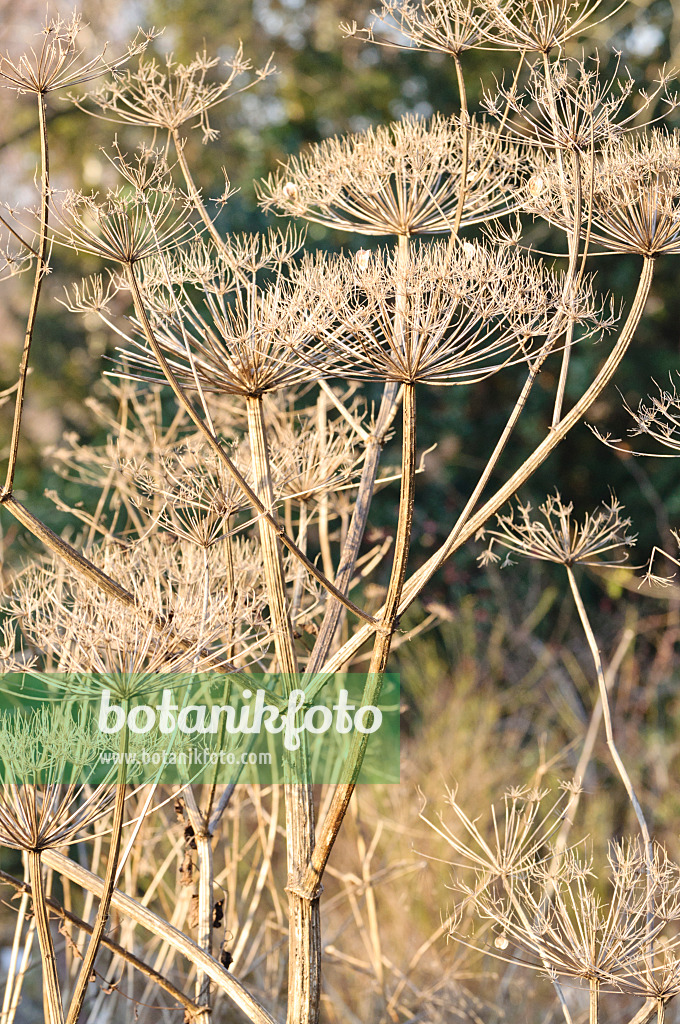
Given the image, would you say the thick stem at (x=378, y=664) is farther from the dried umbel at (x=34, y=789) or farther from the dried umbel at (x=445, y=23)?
the dried umbel at (x=445, y=23)

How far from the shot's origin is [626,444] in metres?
8.34

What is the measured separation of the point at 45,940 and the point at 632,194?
220 centimetres

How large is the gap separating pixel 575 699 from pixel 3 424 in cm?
589

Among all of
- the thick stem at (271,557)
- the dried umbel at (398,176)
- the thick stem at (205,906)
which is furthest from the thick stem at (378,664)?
the dried umbel at (398,176)

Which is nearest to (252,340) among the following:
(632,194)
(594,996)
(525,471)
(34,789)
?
(525,471)

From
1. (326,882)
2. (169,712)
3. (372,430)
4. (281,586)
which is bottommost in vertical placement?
(326,882)

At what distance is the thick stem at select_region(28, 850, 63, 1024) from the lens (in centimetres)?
205

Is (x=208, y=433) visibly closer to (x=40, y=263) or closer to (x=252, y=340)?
(x=252, y=340)

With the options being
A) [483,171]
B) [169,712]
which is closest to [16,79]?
[483,171]

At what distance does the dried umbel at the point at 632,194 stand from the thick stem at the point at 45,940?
1862mm

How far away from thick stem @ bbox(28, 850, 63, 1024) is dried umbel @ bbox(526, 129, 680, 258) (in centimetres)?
186

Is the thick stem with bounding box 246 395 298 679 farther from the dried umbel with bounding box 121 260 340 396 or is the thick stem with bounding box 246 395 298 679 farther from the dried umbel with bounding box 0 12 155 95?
the dried umbel with bounding box 0 12 155 95

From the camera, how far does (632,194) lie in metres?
2.16

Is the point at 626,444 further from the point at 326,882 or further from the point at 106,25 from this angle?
the point at 106,25
